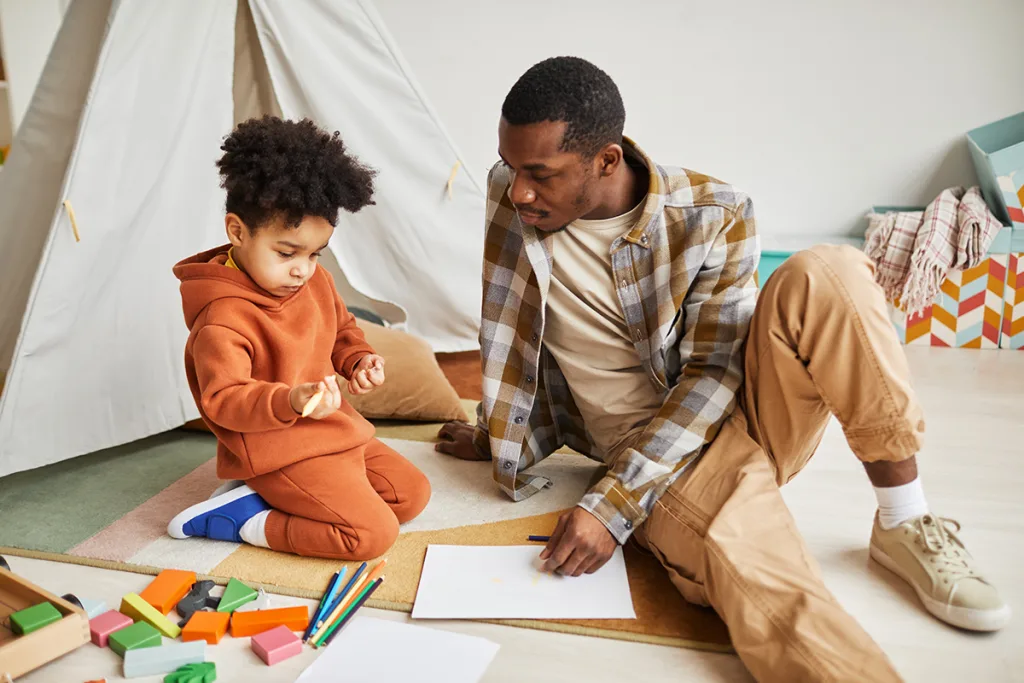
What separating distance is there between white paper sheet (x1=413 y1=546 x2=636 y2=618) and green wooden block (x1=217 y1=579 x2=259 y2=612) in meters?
0.25

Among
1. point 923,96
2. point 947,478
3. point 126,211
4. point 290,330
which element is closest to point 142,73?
point 126,211

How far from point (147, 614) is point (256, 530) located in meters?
0.24

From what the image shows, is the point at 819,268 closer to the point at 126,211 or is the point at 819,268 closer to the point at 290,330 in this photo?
the point at 290,330

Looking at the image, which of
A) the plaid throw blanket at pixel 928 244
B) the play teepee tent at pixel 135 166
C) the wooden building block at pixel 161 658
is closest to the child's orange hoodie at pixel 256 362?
the wooden building block at pixel 161 658

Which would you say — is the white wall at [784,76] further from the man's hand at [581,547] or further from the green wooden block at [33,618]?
the green wooden block at [33,618]

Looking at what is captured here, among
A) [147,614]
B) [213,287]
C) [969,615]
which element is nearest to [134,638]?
[147,614]

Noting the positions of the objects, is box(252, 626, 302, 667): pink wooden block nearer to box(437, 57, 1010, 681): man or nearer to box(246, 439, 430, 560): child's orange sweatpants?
box(246, 439, 430, 560): child's orange sweatpants

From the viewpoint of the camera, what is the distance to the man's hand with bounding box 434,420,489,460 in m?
1.77

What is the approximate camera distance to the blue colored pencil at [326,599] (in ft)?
3.86

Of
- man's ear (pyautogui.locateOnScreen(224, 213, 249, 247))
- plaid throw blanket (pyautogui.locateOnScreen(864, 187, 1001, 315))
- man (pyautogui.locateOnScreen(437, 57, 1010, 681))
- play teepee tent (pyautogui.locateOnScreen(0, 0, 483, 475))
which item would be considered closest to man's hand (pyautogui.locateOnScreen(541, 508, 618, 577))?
man (pyautogui.locateOnScreen(437, 57, 1010, 681))

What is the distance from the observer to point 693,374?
53.4 inches

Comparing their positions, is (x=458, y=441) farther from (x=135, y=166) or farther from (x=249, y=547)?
(x=135, y=166)

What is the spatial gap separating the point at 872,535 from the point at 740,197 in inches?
23.4

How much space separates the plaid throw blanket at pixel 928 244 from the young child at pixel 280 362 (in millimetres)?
1862
